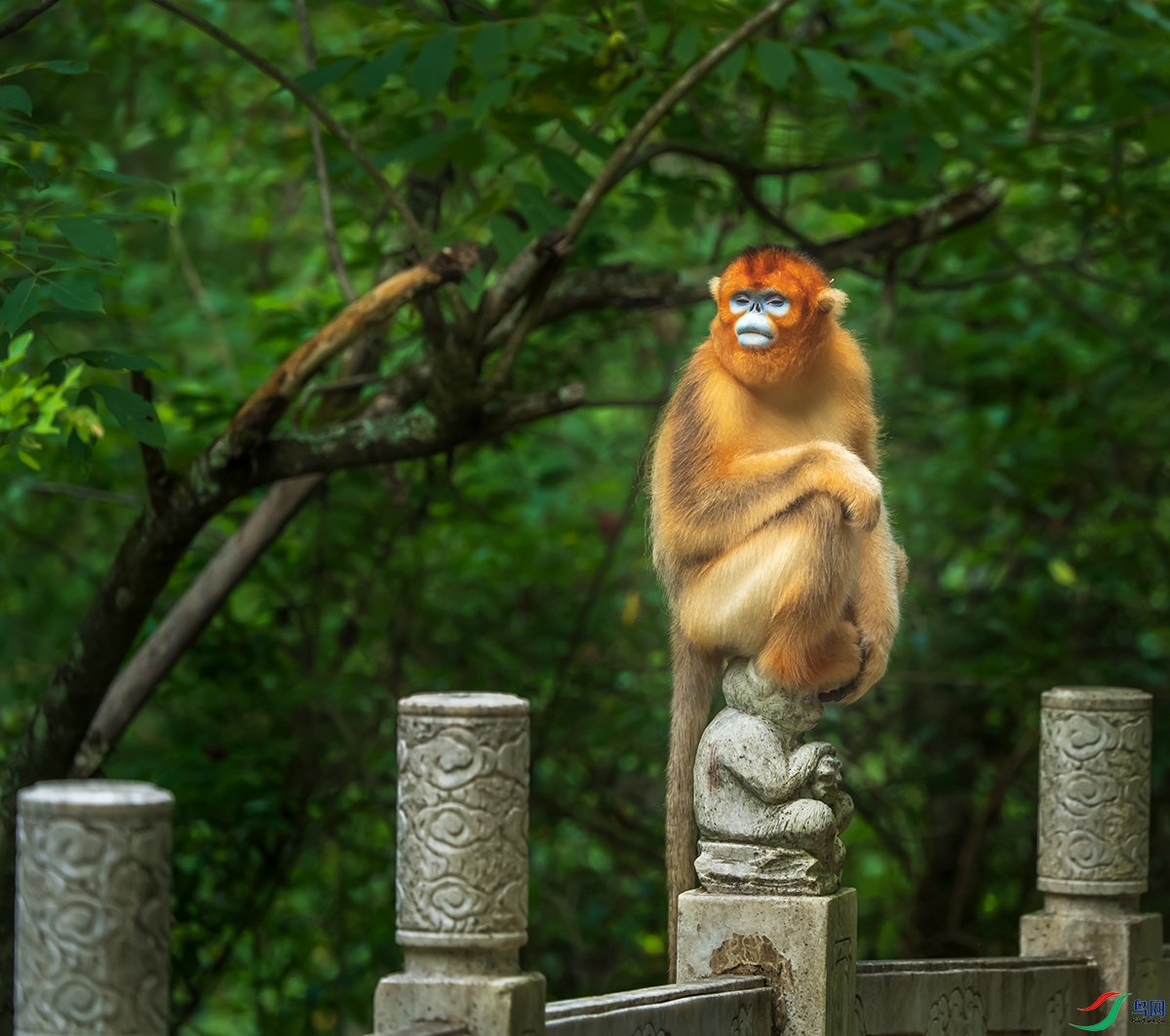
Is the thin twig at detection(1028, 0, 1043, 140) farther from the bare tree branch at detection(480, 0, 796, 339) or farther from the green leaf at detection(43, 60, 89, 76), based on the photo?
the green leaf at detection(43, 60, 89, 76)

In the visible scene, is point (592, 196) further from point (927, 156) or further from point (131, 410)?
point (131, 410)

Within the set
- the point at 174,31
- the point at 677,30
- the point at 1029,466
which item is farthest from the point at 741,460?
the point at 174,31

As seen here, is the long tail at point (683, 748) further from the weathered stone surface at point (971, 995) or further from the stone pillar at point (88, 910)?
the stone pillar at point (88, 910)

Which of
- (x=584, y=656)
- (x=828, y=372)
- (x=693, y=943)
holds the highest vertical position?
(x=828, y=372)

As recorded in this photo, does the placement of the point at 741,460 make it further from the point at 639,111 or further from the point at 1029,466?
the point at 1029,466

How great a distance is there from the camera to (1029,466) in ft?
26.7

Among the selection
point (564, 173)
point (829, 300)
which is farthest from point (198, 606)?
point (829, 300)

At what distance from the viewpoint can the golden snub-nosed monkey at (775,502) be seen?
12.4 ft

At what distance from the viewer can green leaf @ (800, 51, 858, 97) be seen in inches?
192

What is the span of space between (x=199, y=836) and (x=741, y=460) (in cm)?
407

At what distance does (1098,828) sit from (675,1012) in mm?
2195

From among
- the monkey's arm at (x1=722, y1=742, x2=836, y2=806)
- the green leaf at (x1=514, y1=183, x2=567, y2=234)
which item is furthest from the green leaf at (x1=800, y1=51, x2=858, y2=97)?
the monkey's arm at (x1=722, y1=742, x2=836, y2=806)

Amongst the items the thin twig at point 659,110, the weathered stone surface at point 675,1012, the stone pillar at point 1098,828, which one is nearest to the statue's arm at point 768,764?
the weathered stone surface at point 675,1012

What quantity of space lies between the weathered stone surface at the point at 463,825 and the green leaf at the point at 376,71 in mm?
2479
